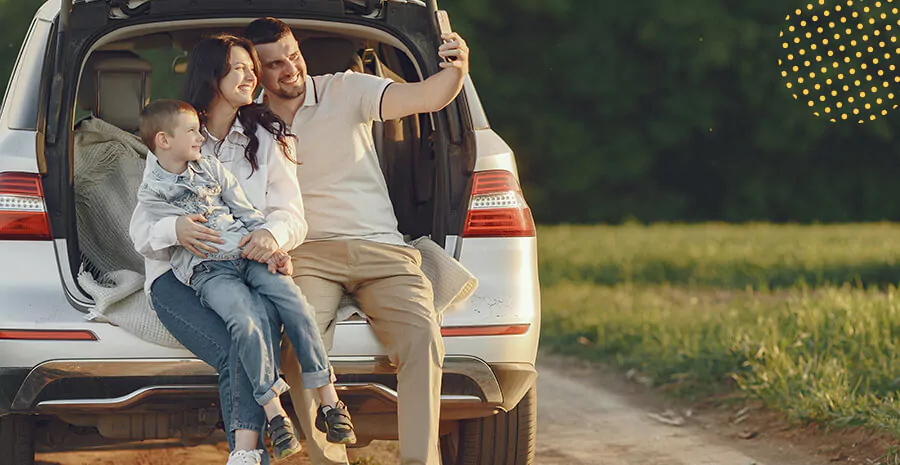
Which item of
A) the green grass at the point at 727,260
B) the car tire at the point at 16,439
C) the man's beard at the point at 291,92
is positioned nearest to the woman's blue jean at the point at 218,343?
the car tire at the point at 16,439

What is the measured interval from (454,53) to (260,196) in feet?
2.31

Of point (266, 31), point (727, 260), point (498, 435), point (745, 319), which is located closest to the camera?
point (266, 31)

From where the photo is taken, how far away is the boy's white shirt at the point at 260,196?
148 inches

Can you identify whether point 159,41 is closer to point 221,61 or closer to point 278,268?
point 221,61

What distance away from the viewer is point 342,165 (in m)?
4.13

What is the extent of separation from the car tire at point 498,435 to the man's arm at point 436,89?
0.96m

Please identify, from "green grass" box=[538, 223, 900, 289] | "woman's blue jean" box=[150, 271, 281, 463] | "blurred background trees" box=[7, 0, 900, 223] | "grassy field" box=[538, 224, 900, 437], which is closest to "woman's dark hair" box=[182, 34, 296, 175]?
"woman's blue jean" box=[150, 271, 281, 463]

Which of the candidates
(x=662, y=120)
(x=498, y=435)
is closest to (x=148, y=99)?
(x=498, y=435)

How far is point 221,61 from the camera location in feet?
12.9

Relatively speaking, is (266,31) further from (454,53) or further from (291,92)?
(454,53)

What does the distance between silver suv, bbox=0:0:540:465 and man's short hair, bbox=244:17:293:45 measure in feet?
0.41

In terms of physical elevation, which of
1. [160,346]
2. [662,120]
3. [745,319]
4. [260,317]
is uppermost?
[260,317]

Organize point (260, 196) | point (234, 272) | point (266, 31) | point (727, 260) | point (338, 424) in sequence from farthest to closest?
point (727, 260)
point (266, 31)
point (260, 196)
point (234, 272)
point (338, 424)

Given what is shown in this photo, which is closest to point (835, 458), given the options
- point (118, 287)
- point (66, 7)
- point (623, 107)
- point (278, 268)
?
point (278, 268)
